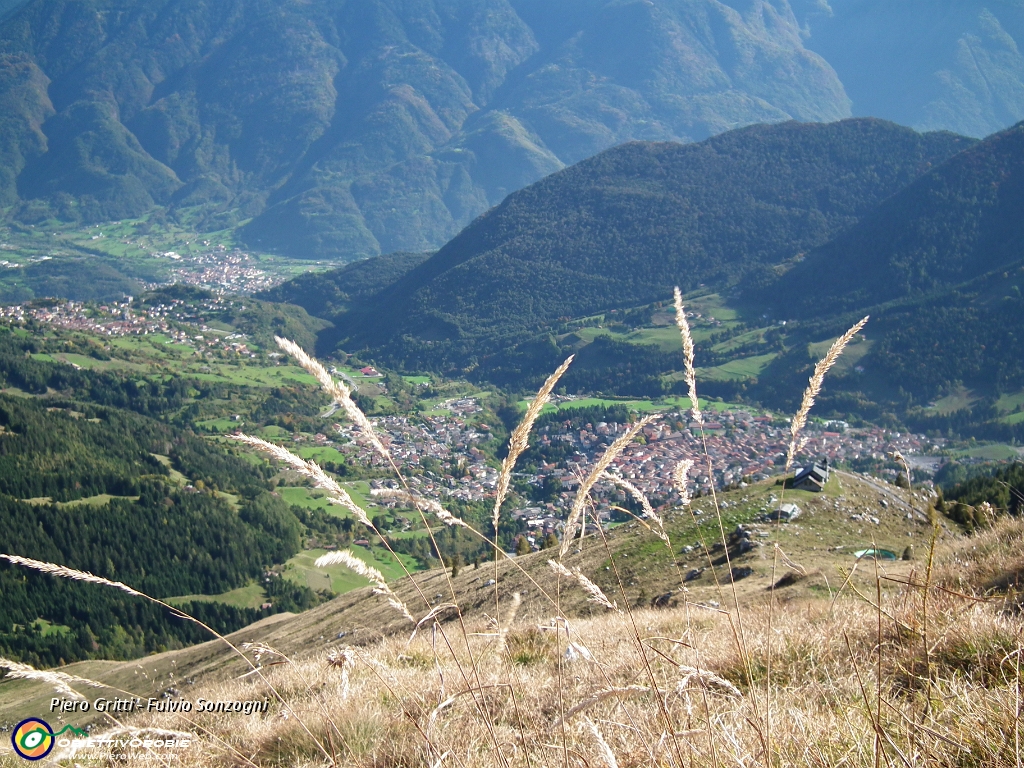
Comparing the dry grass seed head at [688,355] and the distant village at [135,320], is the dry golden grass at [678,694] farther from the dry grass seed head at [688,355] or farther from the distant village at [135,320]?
the distant village at [135,320]

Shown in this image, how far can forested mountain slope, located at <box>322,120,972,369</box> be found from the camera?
15262 cm

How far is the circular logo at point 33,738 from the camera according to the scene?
126 inches

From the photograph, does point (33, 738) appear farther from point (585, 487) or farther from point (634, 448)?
point (634, 448)

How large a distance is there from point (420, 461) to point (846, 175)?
143 m

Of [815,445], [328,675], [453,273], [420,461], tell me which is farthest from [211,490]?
[453,273]

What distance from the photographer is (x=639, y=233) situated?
17238 centimetres

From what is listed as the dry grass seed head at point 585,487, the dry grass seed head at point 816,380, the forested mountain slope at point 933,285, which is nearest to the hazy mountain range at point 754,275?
the forested mountain slope at point 933,285

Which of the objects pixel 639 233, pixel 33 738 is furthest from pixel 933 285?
pixel 33 738

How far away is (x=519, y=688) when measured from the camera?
13.8ft

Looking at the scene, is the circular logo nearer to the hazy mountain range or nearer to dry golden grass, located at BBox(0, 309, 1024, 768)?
dry golden grass, located at BBox(0, 309, 1024, 768)

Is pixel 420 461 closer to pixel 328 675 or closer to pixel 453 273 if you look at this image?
pixel 328 675

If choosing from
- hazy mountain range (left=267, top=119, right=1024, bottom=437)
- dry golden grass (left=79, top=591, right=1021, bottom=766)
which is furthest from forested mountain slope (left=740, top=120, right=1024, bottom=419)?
dry golden grass (left=79, top=591, right=1021, bottom=766)

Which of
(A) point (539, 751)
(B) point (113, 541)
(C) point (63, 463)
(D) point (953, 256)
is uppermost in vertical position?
(C) point (63, 463)

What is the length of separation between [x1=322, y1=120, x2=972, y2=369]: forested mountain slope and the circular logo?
134222 mm
